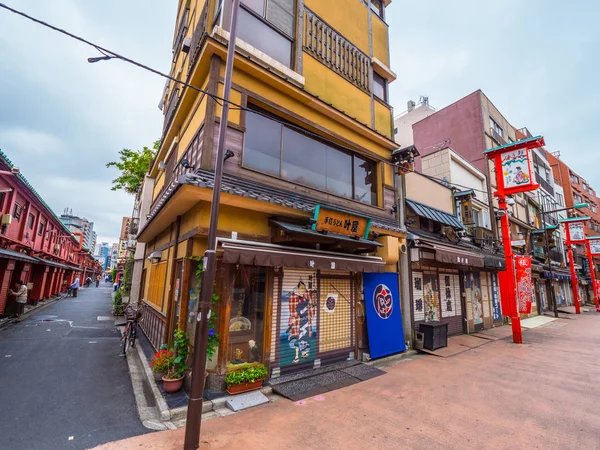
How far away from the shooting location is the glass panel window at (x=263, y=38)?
7879 millimetres

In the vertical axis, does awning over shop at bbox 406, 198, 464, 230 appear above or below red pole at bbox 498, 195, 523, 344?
above

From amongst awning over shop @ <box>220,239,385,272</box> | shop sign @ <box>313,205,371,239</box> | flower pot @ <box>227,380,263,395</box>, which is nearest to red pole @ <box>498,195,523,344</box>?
awning over shop @ <box>220,239,385,272</box>

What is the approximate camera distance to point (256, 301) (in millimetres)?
A: 7059

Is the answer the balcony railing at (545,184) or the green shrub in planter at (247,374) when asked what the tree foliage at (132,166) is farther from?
the balcony railing at (545,184)

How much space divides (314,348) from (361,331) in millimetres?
2073

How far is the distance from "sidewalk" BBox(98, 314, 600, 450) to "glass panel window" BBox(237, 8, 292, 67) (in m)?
9.29

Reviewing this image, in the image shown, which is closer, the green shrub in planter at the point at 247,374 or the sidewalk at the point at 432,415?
the sidewalk at the point at 432,415

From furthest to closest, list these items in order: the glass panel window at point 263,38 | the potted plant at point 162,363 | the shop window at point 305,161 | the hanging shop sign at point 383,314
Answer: the hanging shop sign at point 383,314, the glass panel window at point 263,38, the shop window at point 305,161, the potted plant at point 162,363

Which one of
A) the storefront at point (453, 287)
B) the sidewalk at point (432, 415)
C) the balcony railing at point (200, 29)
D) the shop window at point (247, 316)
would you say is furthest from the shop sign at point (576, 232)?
the balcony railing at point (200, 29)

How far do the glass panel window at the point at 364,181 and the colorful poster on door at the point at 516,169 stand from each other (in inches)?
269

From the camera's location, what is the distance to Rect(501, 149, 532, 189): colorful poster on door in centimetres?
1230

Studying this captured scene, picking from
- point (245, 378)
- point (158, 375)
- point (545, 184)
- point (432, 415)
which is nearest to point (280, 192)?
point (245, 378)

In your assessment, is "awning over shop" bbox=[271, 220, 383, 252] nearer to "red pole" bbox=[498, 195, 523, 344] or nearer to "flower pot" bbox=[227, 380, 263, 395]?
"flower pot" bbox=[227, 380, 263, 395]

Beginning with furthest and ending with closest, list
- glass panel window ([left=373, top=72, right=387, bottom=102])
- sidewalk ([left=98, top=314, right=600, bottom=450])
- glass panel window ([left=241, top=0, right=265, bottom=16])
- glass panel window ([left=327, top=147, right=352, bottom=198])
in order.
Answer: glass panel window ([left=373, top=72, right=387, bottom=102])
glass panel window ([left=327, top=147, right=352, bottom=198])
glass panel window ([left=241, top=0, right=265, bottom=16])
sidewalk ([left=98, top=314, right=600, bottom=450])
